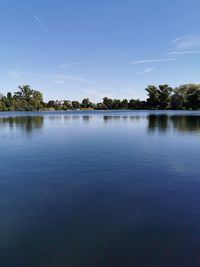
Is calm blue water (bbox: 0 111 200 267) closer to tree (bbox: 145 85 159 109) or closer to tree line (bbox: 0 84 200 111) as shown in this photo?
tree line (bbox: 0 84 200 111)

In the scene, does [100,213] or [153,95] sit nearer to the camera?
[100,213]

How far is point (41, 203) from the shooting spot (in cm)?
932

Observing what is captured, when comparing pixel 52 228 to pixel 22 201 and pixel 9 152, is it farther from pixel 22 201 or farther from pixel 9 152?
pixel 9 152

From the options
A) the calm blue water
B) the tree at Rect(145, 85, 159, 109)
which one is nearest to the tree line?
the tree at Rect(145, 85, 159, 109)

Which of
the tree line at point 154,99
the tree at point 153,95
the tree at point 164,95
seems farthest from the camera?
the tree at point 153,95

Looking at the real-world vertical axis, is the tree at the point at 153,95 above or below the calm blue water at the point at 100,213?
above

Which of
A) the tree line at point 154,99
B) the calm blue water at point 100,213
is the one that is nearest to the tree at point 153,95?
the tree line at point 154,99

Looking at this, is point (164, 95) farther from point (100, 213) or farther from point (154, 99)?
point (100, 213)

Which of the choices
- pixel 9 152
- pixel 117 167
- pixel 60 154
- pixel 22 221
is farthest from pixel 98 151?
pixel 22 221

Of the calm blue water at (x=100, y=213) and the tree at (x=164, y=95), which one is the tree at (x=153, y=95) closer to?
the tree at (x=164, y=95)

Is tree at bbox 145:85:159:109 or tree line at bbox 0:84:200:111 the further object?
tree at bbox 145:85:159:109

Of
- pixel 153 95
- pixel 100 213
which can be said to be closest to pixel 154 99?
pixel 153 95

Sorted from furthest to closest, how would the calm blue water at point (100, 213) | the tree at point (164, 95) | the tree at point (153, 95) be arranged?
1. the tree at point (153, 95)
2. the tree at point (164, 95)
3. the calm blue water at point (100, 213)

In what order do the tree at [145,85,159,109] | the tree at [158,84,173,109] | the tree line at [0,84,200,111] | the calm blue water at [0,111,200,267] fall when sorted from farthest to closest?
the tree at [145,85,159,109] → the tree at [158,84,173,109] → the tree line at [0,84,200,111] → the calm blue water at [0,111,200,267]
